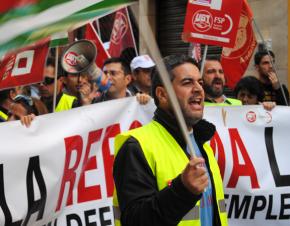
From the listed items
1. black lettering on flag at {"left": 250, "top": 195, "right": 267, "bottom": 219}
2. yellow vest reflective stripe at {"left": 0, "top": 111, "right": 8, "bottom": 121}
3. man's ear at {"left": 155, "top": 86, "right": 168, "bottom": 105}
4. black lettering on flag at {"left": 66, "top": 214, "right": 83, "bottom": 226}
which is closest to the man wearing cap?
yellow vest reflective stripe at {"left": 0, "top": 111, "right": 8, "bottom": 121}

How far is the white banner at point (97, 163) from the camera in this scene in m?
3.86

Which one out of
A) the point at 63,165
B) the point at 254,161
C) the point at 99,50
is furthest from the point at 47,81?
the point at 254,161

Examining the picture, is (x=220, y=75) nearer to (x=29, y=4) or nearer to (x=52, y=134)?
(x=52, y=134)

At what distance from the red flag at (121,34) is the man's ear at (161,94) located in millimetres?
5354

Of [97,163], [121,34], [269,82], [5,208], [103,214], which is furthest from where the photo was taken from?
[121,34]

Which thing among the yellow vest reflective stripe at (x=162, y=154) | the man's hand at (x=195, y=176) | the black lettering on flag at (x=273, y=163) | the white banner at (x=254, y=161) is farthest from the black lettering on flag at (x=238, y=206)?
A: the man's hand at (x=195, y=176)

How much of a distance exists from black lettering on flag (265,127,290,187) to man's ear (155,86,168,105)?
7.50 feet

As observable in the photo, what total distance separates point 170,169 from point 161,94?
378 mm

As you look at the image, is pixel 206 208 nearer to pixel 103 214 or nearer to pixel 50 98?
pixel 103 214

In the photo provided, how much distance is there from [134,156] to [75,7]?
890 millimetres

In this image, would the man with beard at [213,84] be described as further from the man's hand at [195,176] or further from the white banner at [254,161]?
the man's hand at [195,176]

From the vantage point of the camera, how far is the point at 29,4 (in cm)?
154

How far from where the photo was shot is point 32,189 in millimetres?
3863

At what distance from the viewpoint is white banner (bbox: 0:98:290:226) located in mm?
3855
